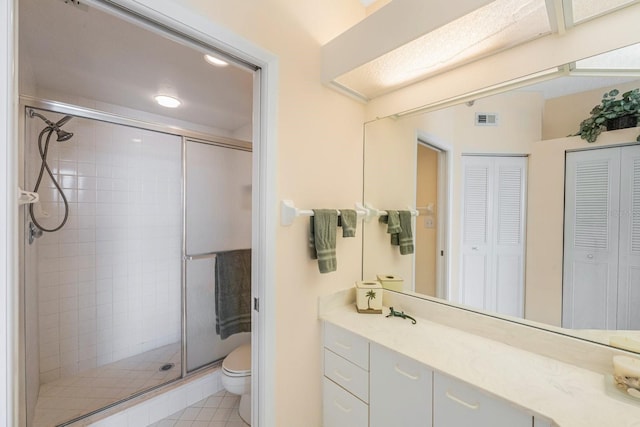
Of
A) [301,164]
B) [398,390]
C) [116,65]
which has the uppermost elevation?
[116,65]

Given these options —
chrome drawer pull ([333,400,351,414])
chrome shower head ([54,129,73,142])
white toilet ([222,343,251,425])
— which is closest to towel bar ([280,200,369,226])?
chrome drawer pull ([333,400,351,414])

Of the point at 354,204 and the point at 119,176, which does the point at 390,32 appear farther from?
the point at 119,176

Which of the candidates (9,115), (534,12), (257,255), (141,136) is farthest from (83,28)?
(534,12)

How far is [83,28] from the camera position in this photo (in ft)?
4.25

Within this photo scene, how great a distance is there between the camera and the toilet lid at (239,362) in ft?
5.75

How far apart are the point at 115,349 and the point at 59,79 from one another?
7.42 ft

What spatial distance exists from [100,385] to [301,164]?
2379 millimetres

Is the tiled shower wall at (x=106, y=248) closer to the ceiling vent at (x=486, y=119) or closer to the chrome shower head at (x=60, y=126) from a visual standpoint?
the chrome shower head at (x=60, y=126)

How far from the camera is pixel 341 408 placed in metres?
1.35

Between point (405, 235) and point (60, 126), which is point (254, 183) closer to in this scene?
point (405, 235)

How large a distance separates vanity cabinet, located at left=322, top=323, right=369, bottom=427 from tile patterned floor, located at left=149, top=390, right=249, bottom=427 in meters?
0.76

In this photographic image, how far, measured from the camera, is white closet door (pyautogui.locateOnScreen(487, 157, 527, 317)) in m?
1.22

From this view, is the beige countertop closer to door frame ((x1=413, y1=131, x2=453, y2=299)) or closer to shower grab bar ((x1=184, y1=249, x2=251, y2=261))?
door frame ((x1=413, y1=131, x2=453, y2=299))

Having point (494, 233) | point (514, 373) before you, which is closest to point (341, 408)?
point (514, 373)
